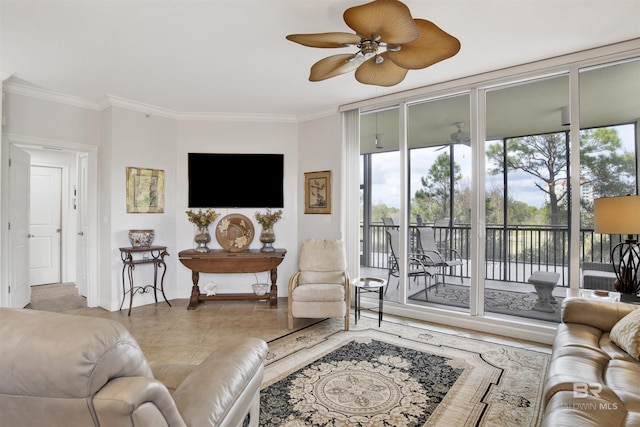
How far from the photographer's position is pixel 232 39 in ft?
8.57

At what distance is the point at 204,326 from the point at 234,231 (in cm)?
141

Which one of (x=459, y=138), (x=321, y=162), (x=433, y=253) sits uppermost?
(x=459, y=138)

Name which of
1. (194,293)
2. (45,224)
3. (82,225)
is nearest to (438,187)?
(194,293)

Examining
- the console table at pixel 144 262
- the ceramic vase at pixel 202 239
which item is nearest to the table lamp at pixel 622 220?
the ceramic vase at pixel 202 239

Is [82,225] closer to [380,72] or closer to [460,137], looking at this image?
[380,72]

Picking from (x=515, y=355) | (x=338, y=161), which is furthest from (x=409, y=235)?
(x=515, y=355)

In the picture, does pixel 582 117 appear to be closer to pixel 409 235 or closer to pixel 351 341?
pixel 409 235

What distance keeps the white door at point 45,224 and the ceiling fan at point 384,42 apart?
528 cm

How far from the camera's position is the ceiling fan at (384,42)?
166 cm

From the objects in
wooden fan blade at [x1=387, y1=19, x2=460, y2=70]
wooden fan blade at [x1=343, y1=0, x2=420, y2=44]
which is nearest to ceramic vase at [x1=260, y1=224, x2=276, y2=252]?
wooden fan blade at [x1=387, y1=19, x2=460, y2=70]

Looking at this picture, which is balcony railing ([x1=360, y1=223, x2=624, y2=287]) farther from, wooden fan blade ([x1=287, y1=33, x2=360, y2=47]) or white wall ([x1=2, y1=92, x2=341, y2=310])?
wooden fan blade ([x1=287, y1=33, x2=360, y2=47])

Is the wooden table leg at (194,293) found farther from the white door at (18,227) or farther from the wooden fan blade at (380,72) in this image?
the wooden fan blade at (380,72)

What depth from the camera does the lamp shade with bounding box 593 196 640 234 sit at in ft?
7.22

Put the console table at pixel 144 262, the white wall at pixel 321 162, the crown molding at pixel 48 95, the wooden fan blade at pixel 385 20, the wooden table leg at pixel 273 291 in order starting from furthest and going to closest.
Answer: the white wall at pixel 321 162 → the wooden table leg at pixel 273 291 → the console table at pixel 144 262 → the crown molding at pixel 48 95 → the wooden fan blade at pixel 385 20
